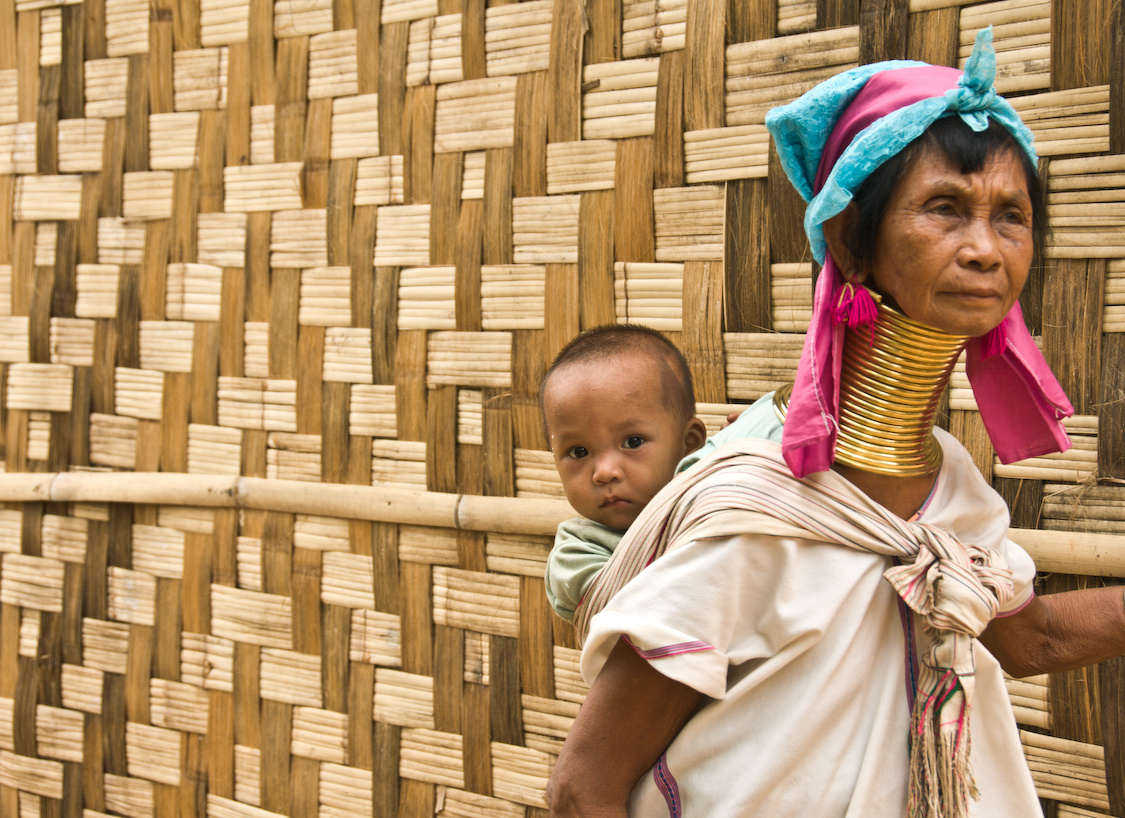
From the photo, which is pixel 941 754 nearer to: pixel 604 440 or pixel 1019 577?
pixel 1019 577

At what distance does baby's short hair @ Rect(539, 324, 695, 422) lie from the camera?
1.34 metres

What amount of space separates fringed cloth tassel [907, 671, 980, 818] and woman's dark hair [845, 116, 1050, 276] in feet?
1.70

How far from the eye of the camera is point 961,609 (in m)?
1.01

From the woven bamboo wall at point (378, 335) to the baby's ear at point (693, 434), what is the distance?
0.91 feet

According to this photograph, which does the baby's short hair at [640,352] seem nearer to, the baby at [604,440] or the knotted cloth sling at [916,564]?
the baby at [604,440]

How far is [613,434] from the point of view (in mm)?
1310

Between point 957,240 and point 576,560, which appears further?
point 576,560

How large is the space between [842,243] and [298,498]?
1.51m

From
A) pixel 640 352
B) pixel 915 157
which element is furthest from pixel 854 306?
pixel 640 352

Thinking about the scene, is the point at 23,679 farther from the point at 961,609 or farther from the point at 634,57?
the point at 961,609

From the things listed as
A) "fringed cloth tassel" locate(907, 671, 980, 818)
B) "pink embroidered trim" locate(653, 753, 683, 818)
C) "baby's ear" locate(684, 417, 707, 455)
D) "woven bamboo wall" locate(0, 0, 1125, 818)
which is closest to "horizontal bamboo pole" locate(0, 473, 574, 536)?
"woven bamboo wall" locate(0, 0, 1125, 818)

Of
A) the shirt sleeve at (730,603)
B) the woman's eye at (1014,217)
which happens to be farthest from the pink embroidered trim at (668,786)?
the woman's eye at (1014,217)

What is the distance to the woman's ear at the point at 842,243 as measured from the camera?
1.03m

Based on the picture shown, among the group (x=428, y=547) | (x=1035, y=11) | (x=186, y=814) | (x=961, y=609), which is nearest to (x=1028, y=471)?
(x=961, y=609)
